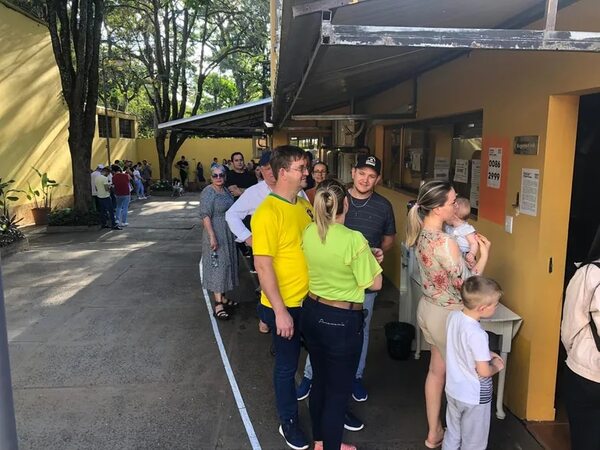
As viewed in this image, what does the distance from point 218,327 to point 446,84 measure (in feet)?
11.1

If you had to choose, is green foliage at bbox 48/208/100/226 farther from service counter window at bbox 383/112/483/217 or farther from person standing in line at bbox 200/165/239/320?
service counter window at bbox 383/112/483/217

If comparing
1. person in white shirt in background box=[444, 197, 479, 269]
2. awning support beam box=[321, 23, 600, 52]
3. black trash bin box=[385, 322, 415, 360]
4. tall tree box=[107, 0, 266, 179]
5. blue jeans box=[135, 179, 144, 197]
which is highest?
tall tree box=[107, 0, 266, 179]

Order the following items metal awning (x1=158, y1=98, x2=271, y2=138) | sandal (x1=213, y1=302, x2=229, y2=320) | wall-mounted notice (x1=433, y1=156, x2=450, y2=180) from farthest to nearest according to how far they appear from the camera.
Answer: metal awning (x1=158, y1=98, x2=271, y2=138)
sandal (x1=213, y1=302, x2=229, y2=320)
wall-mounted notice (x1=433, y1=156, x2=450, y2=180)

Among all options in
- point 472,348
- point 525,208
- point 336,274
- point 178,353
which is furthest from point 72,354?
point 525,208

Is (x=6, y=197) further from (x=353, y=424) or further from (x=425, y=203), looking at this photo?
(x=425, y=203)

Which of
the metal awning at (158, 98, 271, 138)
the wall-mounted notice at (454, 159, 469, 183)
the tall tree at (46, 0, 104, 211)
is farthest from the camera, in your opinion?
the tall tree at (46, 0, 104, 211)

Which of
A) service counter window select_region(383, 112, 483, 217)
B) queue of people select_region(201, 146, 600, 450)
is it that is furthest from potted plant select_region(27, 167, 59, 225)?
queue of people select_region(201, 146, 600, 450)

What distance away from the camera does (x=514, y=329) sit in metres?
3.38

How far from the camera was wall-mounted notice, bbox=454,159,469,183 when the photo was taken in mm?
4484

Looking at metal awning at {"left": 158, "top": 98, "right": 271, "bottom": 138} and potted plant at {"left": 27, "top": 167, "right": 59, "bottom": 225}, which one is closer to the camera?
metal awning at {"left": 158, "top": 98, "right": 271, "bottom": 138}

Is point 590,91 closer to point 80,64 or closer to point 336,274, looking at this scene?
point 336,274

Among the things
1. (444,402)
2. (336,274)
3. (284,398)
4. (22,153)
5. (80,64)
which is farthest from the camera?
(22,153)

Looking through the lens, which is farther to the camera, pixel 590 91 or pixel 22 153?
pixel 22 153

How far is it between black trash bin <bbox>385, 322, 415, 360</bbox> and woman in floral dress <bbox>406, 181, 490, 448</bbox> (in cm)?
117
